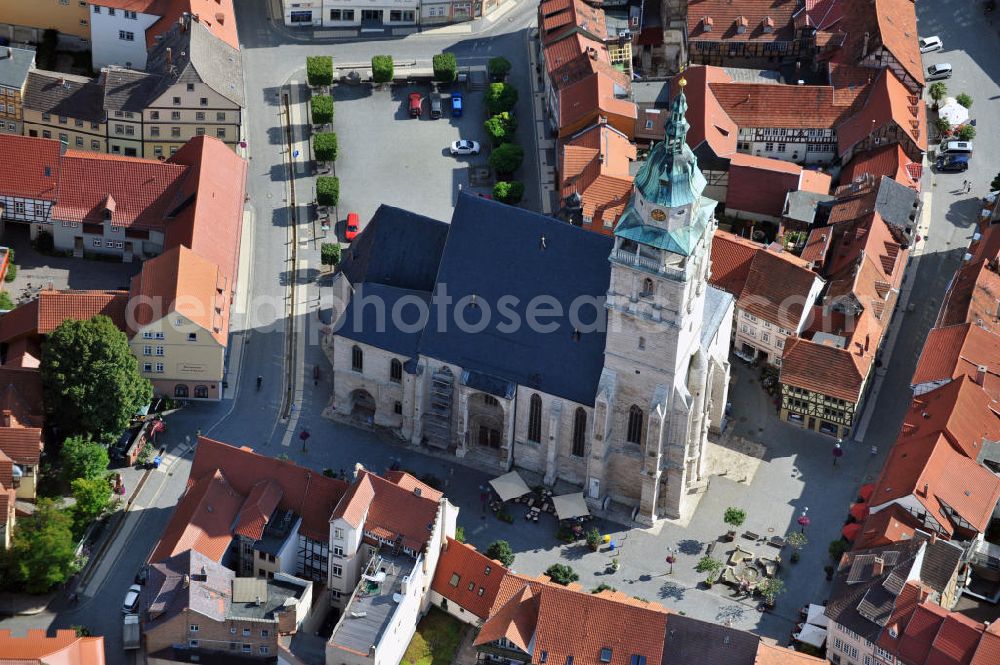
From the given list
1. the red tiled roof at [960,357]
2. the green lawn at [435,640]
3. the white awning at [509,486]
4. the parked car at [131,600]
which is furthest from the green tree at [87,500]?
the red tiled roof at [960,357]

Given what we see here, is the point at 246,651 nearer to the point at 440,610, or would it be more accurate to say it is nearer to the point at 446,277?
the point at 440,610

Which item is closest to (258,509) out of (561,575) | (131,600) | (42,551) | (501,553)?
(131,600)

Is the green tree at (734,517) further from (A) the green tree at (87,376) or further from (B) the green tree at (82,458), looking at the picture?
(B) the green tree at (82,458)

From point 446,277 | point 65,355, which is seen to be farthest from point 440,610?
point 65,355

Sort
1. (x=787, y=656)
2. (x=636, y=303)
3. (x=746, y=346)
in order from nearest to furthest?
(x=787, y=656), (x=636, y=303), (x=746, y=346)

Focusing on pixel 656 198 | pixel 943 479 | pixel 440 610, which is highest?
pixel 656 198

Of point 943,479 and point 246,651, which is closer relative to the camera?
point 246,651

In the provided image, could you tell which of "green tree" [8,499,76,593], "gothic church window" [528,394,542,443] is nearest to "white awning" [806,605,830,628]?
"gothic church window" [528,394,542,443]
